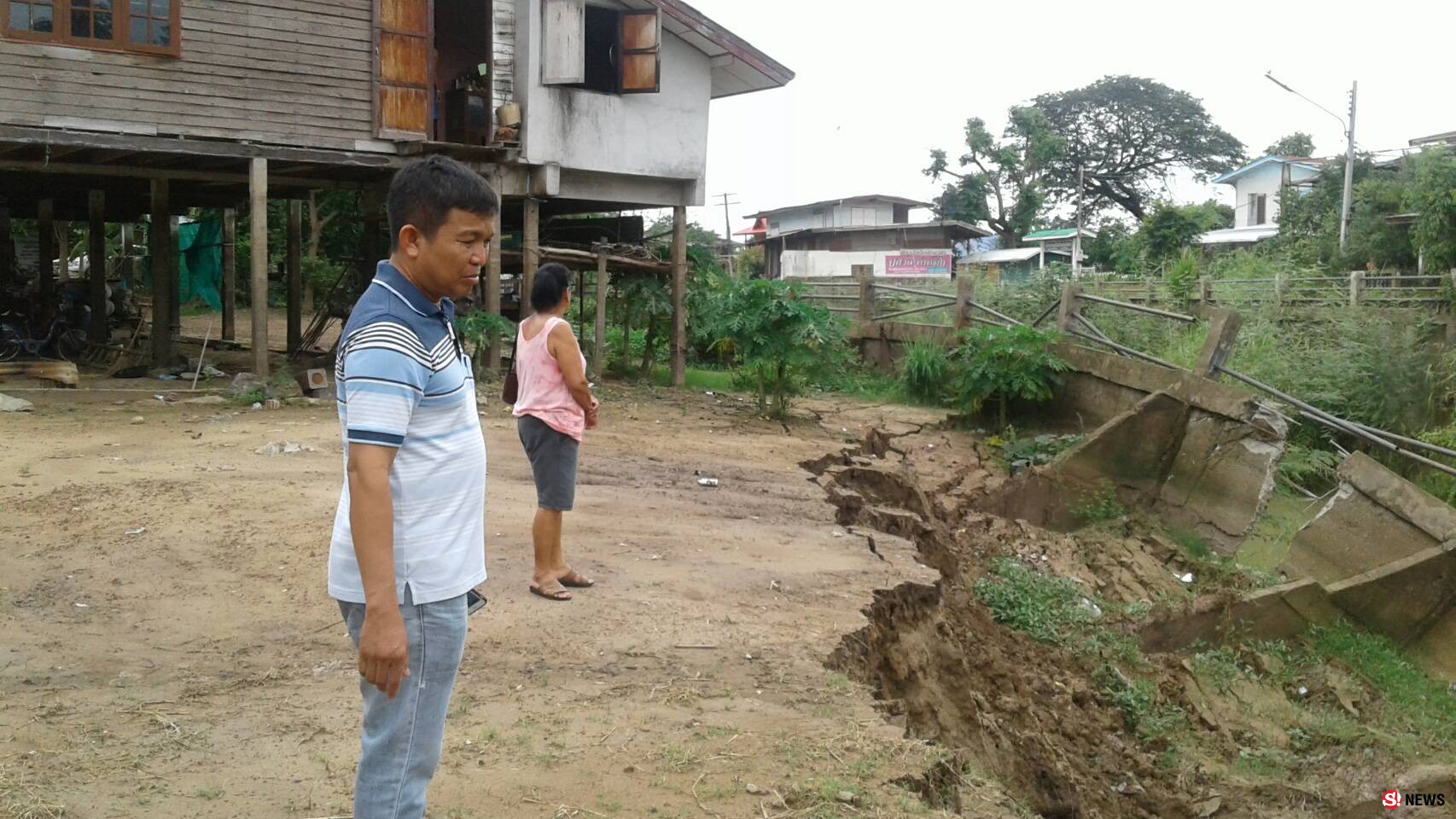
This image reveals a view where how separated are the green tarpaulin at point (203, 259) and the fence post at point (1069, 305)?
1440 cm

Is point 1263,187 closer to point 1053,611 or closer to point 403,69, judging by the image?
point 403,69

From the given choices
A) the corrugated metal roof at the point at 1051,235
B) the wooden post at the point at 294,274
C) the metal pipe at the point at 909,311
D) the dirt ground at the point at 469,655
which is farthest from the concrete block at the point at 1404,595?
the corrugated metal roof at the point at 1051,235

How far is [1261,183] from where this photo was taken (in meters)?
40.4

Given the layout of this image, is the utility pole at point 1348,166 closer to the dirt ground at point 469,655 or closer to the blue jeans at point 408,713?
the dirt ground at point 469,655

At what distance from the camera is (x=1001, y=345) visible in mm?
11594

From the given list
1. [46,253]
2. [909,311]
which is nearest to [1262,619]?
[909,311]

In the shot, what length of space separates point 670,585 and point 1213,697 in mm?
3714

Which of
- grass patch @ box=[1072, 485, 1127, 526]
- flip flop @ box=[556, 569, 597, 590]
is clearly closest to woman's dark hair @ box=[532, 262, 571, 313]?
flip flop @ box=[556, 569, 597, 590]

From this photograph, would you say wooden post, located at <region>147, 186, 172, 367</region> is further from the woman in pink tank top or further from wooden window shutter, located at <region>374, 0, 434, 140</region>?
the woman in pink tank top

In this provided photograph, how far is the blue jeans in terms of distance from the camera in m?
2.35

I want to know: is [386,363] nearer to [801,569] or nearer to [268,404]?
[801,569]

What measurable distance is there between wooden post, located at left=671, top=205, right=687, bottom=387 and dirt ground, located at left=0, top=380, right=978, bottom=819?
620 cm

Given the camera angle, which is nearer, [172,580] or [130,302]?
[172,580]

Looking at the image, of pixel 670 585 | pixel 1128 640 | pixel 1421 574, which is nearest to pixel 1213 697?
pixel 1128 640
